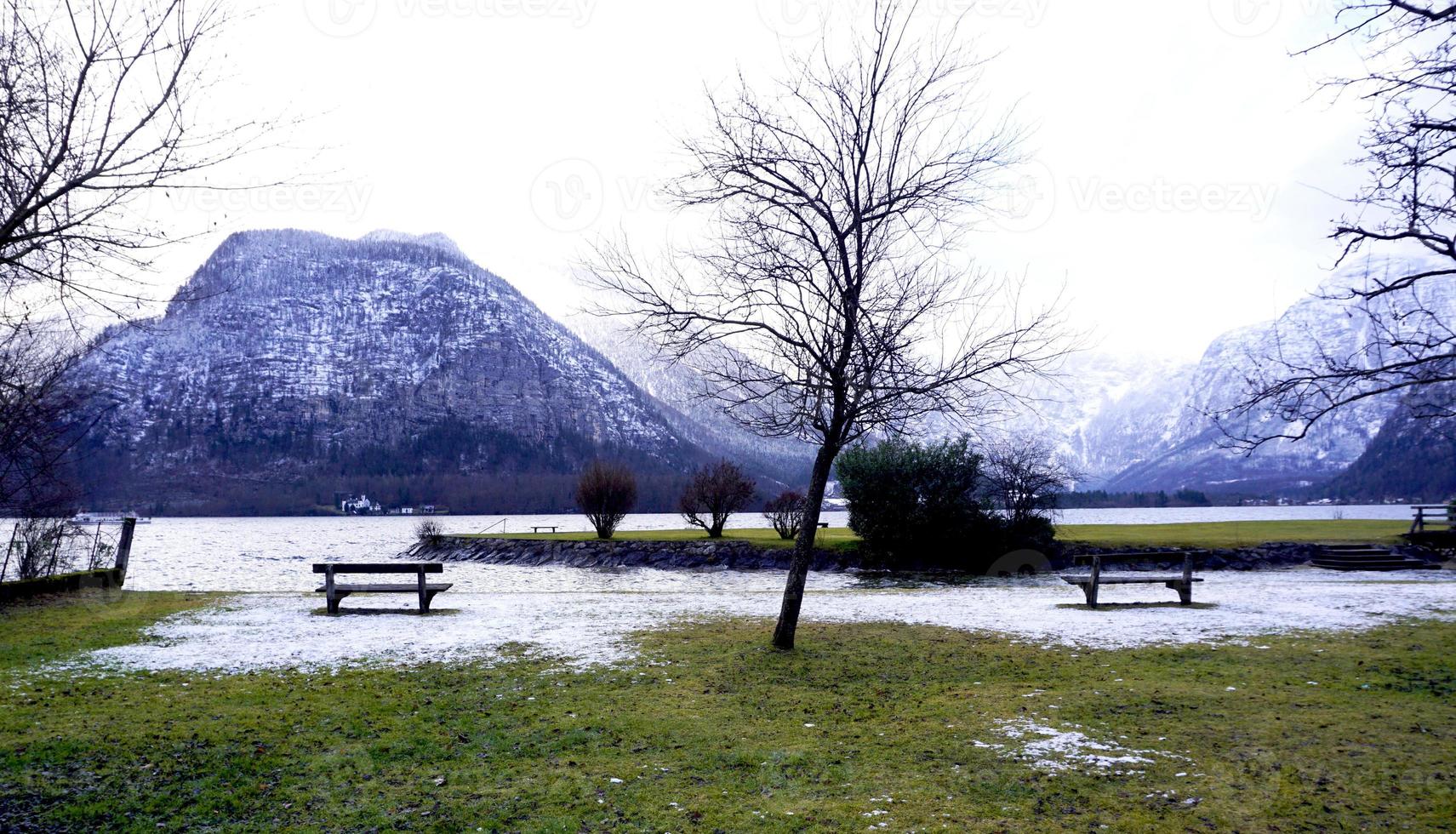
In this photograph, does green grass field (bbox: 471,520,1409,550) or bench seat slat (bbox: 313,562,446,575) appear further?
green grass field (bbox: 471,520,1409,550)

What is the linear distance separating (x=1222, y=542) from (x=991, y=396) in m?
32.5

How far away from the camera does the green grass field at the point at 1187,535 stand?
38.7 meters

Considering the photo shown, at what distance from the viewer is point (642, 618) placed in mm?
17062

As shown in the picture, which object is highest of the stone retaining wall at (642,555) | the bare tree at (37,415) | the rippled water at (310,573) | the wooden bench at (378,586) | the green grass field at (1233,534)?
the bare tree at (37,415)

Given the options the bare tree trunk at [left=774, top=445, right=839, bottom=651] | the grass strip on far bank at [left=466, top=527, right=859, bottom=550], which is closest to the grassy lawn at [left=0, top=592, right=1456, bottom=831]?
the bare tree trunk at [left=774, top=445, right=839, bottom=651]

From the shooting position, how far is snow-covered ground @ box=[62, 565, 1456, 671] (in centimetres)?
1278

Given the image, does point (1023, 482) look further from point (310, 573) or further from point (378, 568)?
point (310, 573)

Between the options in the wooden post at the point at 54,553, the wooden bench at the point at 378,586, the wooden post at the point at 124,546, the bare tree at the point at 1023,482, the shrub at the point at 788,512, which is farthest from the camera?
the shrub at the point at 788,512

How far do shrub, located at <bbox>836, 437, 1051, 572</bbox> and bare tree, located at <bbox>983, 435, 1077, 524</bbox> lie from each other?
1271mm

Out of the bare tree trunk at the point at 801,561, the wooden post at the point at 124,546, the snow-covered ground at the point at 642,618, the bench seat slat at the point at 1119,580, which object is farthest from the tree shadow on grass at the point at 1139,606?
the wooden post at the point at 124,546

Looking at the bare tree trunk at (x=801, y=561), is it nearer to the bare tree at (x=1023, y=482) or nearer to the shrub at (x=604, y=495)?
the bare tree at (x=1023, y=482)

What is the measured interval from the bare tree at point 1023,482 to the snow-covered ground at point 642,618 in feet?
43.4

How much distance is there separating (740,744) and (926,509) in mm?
30605

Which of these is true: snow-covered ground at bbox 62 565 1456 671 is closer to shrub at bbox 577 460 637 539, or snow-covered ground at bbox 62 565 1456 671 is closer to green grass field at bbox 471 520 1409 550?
green grass field at bbox 471 520 1409 550
